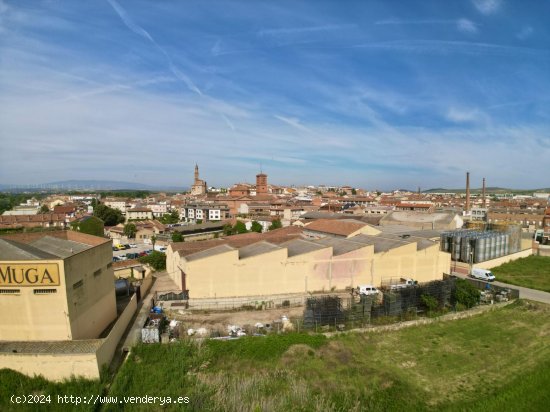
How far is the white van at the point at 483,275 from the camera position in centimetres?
2541

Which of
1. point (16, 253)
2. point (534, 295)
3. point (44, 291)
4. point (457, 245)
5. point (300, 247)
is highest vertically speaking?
point (16, 253)

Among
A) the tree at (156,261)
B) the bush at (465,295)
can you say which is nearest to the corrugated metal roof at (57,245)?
the tree at (156,261)

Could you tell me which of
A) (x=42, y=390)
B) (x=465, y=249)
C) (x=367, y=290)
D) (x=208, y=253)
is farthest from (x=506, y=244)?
(x=42, y=390)

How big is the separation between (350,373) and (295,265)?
9.05 m

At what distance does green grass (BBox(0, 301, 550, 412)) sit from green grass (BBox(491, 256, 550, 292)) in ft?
29.7

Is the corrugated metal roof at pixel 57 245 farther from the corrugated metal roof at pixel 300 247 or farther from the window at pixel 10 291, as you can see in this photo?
the corrugated metal roof at pixel 300 247

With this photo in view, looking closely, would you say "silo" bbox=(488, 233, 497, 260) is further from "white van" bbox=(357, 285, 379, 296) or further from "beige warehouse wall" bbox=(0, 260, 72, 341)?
"beige warehouse wall" bbox=(0, 260, 72, 341)

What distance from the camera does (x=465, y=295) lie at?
19609 millimetres

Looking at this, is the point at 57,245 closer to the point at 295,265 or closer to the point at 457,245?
the point at 295,265

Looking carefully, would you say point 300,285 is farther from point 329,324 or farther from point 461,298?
point 461,298

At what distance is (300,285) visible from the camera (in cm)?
2166

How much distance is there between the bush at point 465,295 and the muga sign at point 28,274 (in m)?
20.6

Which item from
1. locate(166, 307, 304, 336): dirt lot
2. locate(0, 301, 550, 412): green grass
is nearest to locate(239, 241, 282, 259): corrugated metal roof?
locate(166, 307, 304, 336): dirt lot

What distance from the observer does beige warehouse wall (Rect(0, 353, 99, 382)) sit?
458 inches
